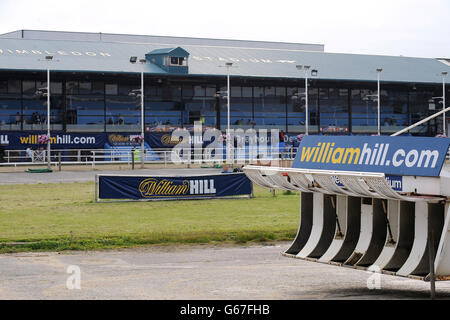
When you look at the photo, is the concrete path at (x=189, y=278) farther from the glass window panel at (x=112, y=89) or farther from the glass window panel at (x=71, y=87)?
the glass window panel at (x=112, y=89)

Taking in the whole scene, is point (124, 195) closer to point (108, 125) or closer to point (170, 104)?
point (108, 125)

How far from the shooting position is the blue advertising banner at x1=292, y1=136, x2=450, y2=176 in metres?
11.6

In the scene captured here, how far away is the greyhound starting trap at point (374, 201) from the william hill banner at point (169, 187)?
1627 cm

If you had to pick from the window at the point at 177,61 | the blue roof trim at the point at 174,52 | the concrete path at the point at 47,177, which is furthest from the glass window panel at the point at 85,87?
the concrete path at the point at 47,177

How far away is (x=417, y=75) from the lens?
78625mm

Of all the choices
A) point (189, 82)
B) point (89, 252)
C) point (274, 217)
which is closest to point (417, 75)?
point (189, 82)

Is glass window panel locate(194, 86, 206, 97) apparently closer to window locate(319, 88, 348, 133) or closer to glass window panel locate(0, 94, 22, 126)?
window locate(319, 88, 348, 133)

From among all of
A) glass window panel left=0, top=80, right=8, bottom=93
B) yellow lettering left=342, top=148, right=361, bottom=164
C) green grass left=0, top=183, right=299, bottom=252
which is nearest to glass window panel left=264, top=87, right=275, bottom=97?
glass window panel left=0, top=80, right=8, bottom=93

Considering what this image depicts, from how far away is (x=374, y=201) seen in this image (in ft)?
42.7

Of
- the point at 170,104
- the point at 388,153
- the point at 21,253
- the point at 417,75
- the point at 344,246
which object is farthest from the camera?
the point at 417,75

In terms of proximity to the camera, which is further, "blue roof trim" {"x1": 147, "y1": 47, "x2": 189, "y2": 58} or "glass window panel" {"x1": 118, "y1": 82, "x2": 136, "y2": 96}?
"glass window panel" {"x1": 118, "y1": 82, "x2": 136, "y2": 96}

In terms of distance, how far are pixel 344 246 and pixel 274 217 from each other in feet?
40.2

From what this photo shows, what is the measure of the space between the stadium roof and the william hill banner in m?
34.1

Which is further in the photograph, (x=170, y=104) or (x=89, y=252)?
(x=170, y=104)
